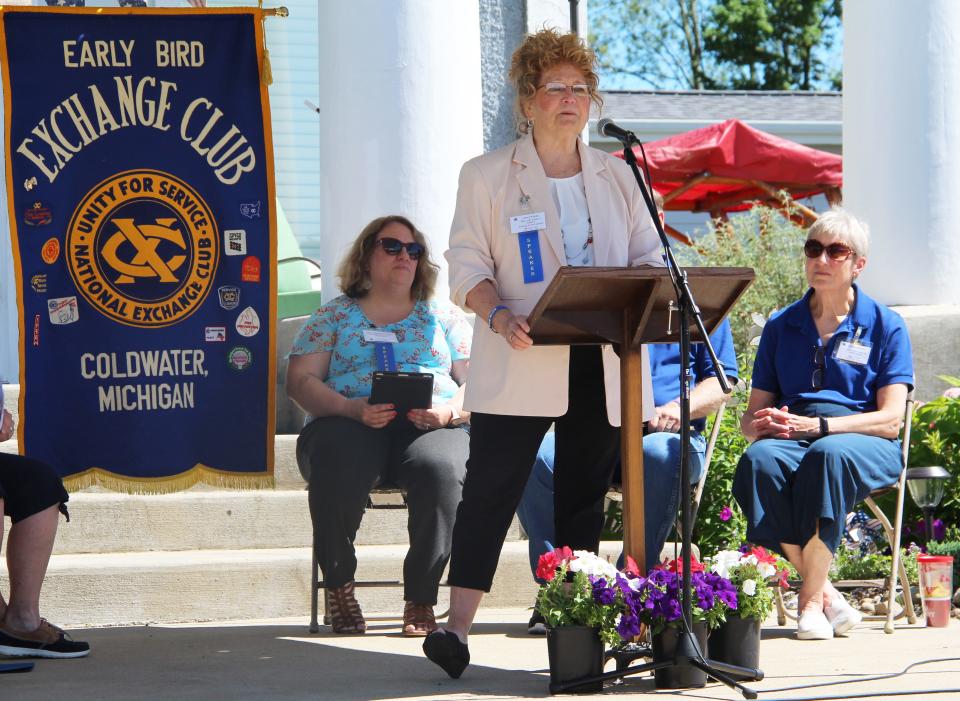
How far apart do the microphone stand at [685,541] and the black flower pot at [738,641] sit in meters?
0.08

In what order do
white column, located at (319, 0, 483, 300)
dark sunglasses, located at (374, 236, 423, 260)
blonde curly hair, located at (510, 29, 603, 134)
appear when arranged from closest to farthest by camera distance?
blonde curly hair, located at (510, 29, 603, 134) → dark sunglasses, located at (374, 236, 423, 260) → white column, located at (319, 0, 483, 300)

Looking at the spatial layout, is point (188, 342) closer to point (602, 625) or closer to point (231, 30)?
point (231, 30)

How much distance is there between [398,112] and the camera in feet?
21.4

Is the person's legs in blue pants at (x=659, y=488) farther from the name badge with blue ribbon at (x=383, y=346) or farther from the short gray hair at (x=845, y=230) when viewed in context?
the name badge with blue ribbon at (x=383, y=346)

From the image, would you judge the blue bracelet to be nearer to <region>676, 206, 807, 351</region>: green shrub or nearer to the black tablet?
the black tablet

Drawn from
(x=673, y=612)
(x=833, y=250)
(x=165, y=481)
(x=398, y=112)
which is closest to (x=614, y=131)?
(x=673, y=612)

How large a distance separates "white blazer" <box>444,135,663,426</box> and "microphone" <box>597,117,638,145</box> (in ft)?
1.37

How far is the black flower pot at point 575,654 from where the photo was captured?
12.7 feet

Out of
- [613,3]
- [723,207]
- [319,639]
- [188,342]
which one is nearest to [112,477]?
[188,342]

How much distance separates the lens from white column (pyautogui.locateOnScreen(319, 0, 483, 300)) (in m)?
6.51

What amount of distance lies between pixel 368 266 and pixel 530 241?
1662 mm

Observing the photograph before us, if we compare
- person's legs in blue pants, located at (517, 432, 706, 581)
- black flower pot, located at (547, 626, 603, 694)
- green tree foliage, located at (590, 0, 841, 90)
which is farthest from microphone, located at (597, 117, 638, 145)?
green tree foliage, located at (590, 0, 841, 90)

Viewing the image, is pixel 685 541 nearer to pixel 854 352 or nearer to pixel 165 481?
pixel 854 352

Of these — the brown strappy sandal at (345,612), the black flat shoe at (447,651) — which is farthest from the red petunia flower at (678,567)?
the brown strappy sandal at (345,612)
